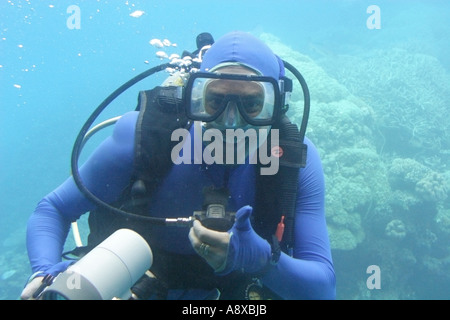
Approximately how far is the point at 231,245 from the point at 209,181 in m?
0.91

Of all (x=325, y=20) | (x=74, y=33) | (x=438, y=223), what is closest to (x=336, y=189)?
(x=438, y=223)

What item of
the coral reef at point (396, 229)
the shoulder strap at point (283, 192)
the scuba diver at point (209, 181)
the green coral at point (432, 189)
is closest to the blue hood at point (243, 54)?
the scuba diver at point (209, 181)

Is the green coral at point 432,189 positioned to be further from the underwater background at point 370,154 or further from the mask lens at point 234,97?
the mask lens at point 234,97

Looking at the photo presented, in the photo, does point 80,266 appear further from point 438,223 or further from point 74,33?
point 74,33

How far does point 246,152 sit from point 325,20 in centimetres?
4108

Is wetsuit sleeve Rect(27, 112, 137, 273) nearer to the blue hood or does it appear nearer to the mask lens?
the mask lens

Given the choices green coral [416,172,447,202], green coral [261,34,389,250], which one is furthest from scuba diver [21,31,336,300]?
green coral [416,172,447,202]

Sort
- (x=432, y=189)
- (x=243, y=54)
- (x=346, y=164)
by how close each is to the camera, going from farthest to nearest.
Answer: (x=432, y=189) → (x=346, y=164) → (x=243, y=54)

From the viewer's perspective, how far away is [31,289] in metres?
1.85

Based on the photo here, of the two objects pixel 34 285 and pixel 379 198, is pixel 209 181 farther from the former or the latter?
pixel 379 198

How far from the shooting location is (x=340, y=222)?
29.5 ft

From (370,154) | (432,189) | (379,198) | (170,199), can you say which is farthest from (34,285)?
(432,189)

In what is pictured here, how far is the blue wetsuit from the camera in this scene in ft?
7.54

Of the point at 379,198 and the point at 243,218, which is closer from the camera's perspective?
the point at 243,218
